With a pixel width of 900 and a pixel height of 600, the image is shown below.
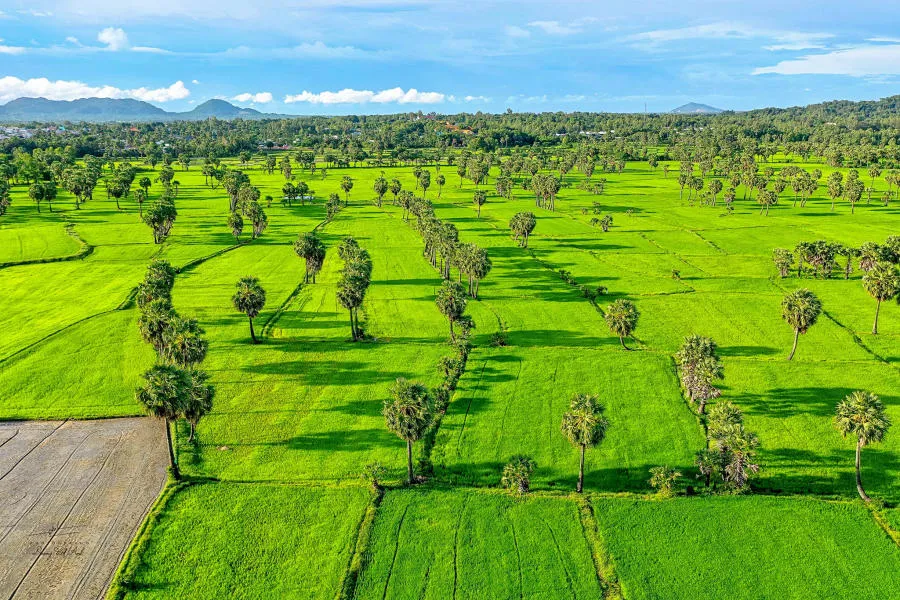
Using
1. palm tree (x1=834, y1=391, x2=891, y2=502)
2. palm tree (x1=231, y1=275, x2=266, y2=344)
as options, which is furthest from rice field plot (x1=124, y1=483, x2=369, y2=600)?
palm tree (x1=834, y1=391, x2=891, y2=502)

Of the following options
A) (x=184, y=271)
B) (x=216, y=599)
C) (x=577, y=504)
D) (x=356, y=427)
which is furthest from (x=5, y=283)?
(x=577, y=504)

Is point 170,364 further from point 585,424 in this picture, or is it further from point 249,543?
point 585,424

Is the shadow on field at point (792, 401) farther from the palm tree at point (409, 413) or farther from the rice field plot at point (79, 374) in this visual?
the rice field plot at point (79, 374)

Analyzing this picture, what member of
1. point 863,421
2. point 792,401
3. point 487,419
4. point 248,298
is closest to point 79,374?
point 248,298

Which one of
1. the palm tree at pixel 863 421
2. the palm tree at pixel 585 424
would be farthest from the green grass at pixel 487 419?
the palm tree at pixel 585 424

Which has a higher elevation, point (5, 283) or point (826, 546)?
point (5, 283)

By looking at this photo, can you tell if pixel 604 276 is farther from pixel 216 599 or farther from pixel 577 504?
pixel 216 599
